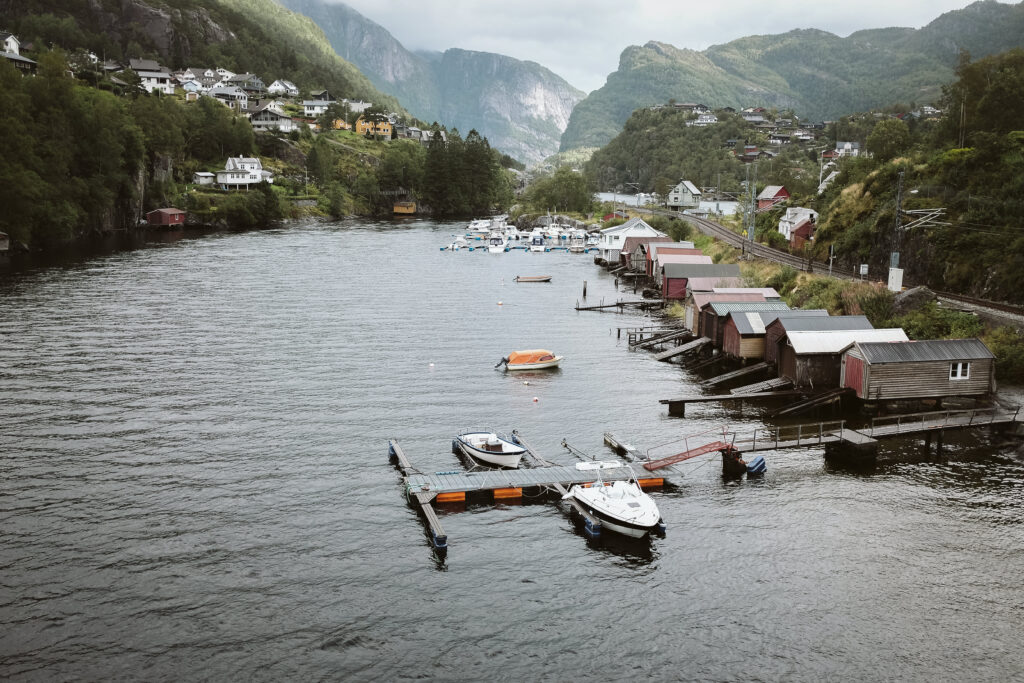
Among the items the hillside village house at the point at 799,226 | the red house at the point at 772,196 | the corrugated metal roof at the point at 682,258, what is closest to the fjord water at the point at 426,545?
the corrugated metal roof at the point at 682,258

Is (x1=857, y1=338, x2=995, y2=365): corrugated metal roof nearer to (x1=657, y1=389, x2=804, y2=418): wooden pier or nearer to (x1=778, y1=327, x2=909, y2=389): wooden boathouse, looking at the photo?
(x1=778, y1=327, x2=909, y2=389): wooden boathouse

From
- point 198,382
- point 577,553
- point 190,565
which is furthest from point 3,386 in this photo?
point 577,553

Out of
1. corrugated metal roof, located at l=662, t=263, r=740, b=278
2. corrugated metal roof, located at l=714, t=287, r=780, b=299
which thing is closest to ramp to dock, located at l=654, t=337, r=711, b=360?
corrugated metal roof, located at l=714, t=287, r=780, b=299

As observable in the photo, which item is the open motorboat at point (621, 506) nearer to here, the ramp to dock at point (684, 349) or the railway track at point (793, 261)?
the ramp to dock at point (684, 349)

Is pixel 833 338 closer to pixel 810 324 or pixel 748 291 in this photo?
pixel 810 324

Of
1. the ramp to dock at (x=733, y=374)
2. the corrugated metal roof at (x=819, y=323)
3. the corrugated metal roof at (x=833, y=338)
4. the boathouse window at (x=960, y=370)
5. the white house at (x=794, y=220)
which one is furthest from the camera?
the white house at (x=794, y=220)

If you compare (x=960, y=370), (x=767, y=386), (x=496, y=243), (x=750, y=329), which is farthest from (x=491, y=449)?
(x=496, y=243)
